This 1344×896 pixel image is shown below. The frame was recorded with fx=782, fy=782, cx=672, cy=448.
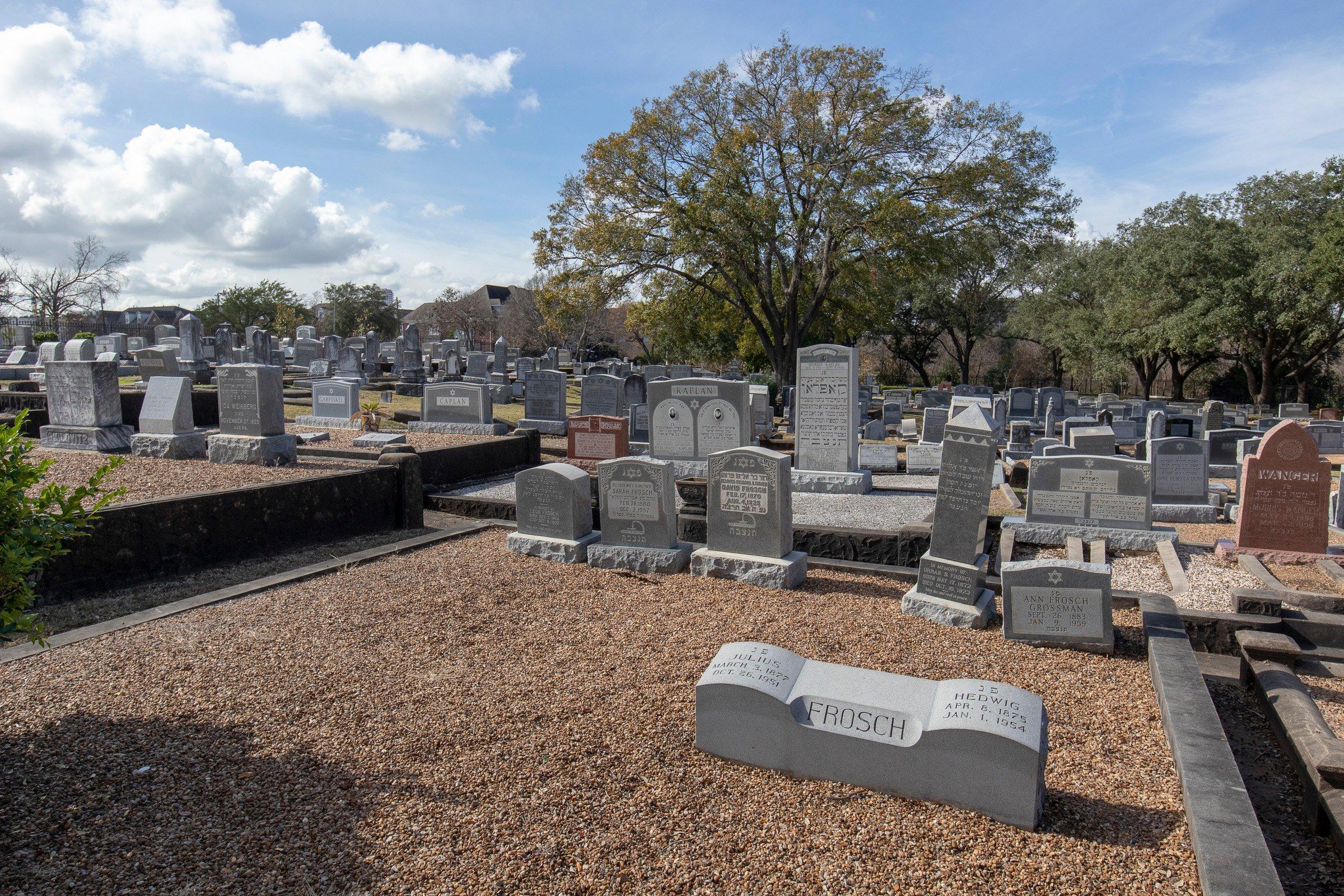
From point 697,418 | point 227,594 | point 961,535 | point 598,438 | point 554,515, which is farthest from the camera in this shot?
point 598,438

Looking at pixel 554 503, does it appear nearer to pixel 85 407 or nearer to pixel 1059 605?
pixel 1059 605

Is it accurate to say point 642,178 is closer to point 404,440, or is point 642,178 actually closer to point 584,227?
point 584,227

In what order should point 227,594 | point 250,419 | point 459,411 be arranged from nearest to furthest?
point 227,594 → point 250,419 → point 459,411

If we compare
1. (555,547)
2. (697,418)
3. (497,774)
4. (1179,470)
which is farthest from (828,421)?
(497,774)

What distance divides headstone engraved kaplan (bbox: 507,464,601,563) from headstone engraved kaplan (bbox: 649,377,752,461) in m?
4.90

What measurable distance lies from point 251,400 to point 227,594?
5506 mm

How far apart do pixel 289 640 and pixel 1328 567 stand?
9417 mm

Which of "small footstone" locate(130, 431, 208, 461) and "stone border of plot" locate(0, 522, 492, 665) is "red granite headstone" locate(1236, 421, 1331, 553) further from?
"small footstone" locate(130, 431, 208, 461)

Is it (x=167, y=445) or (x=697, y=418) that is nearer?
(x=167, y=445)

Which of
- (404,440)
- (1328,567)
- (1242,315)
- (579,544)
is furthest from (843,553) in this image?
(1242,315)

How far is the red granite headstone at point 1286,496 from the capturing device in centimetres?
794

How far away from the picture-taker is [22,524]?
3.51 m

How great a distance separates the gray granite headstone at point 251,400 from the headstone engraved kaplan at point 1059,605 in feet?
31.7

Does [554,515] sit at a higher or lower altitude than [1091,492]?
lower
